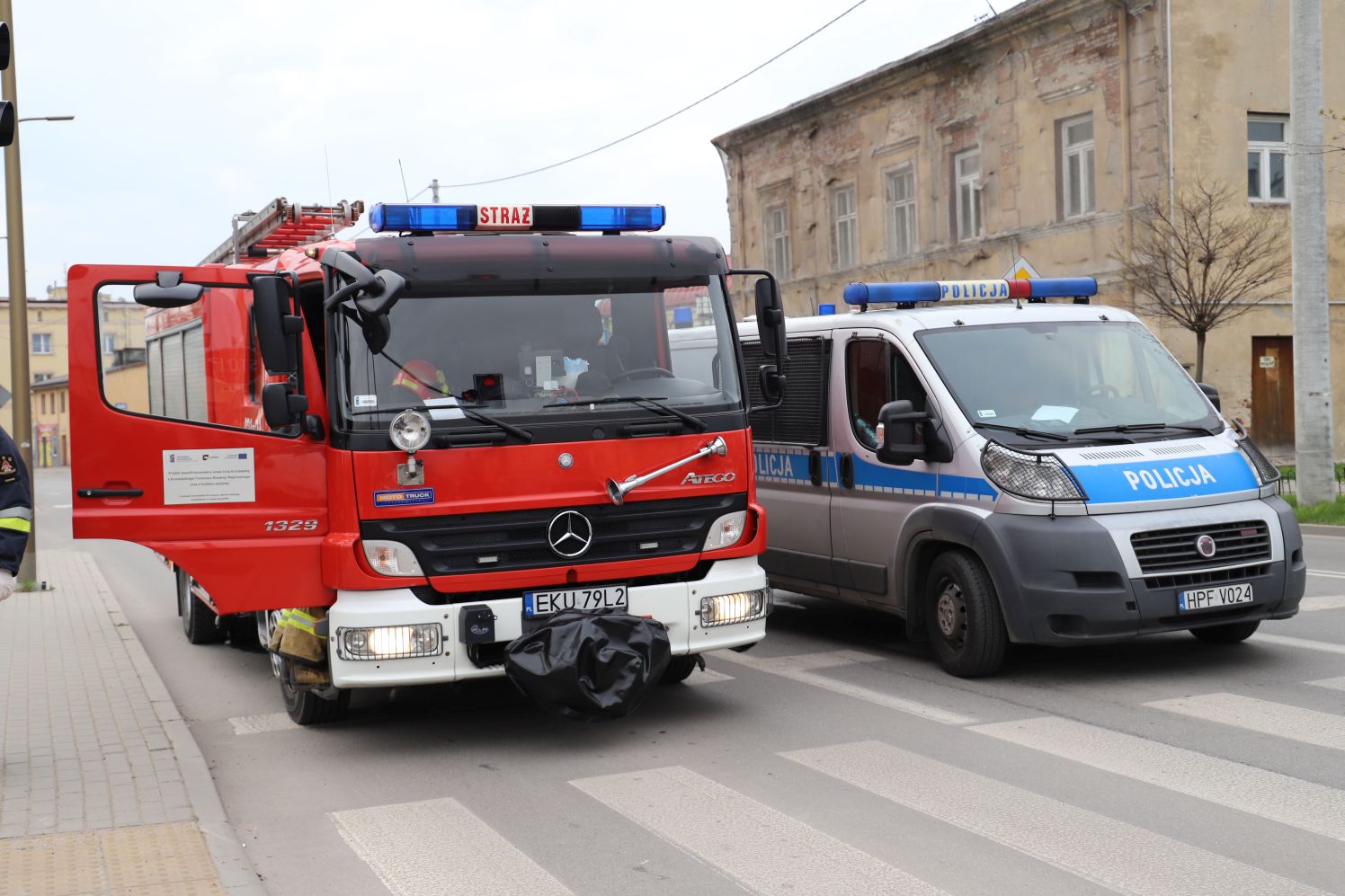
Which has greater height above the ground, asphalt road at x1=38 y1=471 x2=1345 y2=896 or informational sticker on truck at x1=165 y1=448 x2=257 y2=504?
informational sticker on truck at x1=165 y1=448 x2=257 y2=504

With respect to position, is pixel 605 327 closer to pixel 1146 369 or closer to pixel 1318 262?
pixel 1146 369

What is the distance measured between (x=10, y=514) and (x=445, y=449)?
1.89m

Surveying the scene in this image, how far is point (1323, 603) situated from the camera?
10.5 meters

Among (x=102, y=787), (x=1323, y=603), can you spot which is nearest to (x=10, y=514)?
(x=102, y=787)

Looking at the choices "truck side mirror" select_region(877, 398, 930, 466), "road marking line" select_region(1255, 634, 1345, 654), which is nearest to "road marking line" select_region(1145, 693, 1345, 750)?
"road marking line" select_region(1255, 634, 1345, 654)

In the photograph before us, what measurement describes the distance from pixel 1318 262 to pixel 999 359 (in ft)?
34.7

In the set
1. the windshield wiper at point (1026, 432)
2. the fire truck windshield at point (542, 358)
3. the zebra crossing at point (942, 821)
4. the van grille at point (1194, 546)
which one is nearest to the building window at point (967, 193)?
the windshield wiper at point (1026, 432)

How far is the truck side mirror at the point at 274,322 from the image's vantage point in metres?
6.68

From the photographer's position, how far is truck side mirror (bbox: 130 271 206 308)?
6832 mm

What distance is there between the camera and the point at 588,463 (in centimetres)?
705

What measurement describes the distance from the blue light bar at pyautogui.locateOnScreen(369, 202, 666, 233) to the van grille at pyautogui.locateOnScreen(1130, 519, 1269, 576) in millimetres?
3129

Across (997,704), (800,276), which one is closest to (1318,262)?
(997,704)

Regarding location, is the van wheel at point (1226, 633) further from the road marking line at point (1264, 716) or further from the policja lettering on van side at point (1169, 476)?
the road marking line at point (1264, 716)

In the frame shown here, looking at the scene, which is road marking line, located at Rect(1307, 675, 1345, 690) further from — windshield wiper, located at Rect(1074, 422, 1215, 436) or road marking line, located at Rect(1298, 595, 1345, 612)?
road marking line, located at Rect(1298, 595, 1345, 612)
